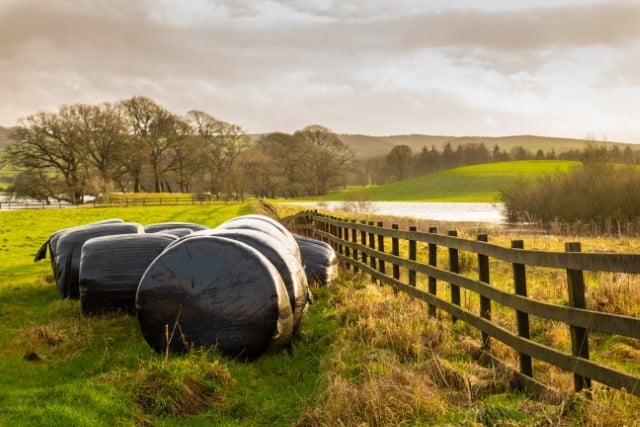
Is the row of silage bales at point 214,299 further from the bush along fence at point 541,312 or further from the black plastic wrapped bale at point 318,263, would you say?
the black plastic wrapped bale at point 318,263

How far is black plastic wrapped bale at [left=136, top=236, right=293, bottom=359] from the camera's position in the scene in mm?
7086

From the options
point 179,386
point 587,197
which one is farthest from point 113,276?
point 587,197

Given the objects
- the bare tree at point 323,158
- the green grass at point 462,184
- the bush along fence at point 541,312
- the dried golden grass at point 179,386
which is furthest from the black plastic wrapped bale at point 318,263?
the bare tree at point 323,158

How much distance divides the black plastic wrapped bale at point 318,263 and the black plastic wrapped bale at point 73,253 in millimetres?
3485

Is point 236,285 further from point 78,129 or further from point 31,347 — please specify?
point 78,129

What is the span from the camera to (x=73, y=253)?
39.6ft

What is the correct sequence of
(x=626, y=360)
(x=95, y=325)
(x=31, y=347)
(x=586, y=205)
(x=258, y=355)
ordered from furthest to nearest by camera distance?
(x=586, y=205)
(x=95, y=325)
(x=31, y=347)
(x=258, y=355)
(x=626, y=360)

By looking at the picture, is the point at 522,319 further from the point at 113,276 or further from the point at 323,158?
the point at 323,158

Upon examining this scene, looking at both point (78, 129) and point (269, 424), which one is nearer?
point (269, 424)

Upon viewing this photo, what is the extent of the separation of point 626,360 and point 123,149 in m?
64.6

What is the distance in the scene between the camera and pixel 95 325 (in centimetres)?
931

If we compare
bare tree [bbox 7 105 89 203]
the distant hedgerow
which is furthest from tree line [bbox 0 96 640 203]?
the distant hedgerow

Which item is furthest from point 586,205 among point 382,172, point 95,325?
point 382,172

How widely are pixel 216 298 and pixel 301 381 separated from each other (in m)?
1.35
